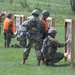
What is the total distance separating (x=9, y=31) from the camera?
23.7 metres

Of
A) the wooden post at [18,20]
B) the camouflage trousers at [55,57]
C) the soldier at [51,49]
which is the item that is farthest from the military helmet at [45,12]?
the wooden post at [18,20]

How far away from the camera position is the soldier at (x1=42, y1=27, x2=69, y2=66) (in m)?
15.2

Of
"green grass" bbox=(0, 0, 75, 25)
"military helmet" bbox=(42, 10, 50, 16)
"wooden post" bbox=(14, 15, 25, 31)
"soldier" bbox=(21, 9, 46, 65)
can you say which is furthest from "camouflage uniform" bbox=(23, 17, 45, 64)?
"green grass" bbox=(0, 0, 75, 25)

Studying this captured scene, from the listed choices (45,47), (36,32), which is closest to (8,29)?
(36,32)

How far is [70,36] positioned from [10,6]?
46.1 metres

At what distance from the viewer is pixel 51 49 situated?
15375mm

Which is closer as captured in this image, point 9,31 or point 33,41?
point 33,41

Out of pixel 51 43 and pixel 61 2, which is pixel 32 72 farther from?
pixel 61 2

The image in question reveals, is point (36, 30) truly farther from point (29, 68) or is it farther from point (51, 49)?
point (29, 68)

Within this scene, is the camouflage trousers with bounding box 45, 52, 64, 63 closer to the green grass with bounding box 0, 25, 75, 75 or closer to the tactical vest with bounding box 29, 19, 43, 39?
the green grass with bounding box 0, 25, 75, 75

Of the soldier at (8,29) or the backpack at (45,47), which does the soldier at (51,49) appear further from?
the soldier at (8,29)

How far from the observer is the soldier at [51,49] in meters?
15.2

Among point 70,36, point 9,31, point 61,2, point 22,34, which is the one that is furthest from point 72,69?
point 61,2

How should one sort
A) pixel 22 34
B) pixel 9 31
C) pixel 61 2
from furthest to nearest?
pixel 61 2, pixel 9 31, pixel 22 34
